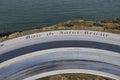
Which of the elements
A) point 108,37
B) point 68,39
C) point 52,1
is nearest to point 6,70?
point 68,39

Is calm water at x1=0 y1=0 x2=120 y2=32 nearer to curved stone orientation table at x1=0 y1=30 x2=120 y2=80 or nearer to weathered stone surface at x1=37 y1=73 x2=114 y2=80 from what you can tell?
curved stone orientation table at x1=0 y1=30 x2=120 y2=80

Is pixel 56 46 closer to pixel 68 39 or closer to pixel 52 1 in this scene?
A: pixel 68 39

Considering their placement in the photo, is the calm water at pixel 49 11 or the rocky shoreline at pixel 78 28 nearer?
the rocky shoreline at pixel 78 28

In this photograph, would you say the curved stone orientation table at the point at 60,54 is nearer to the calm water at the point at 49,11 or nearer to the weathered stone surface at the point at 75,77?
the weathered stone surface at the point at 75,77

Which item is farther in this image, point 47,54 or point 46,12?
point 46,12

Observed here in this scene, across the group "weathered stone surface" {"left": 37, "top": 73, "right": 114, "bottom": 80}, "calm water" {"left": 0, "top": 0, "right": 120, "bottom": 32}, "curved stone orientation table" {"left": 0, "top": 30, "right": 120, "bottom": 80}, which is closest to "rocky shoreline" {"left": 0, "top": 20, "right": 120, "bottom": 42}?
"curved stone orientation table" {"left": 0, "top": 30, "right": 120, "bottom": 80}

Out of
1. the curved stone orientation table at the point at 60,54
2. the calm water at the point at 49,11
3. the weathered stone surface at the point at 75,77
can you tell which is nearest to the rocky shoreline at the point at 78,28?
the curved stone orientation table at the point at 60,54
